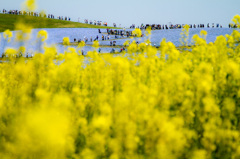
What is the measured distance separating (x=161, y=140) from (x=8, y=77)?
4100 millimetres

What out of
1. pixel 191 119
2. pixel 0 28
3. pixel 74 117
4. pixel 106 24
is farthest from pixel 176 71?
pixel 106 24

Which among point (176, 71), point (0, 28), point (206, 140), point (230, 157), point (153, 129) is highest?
point (0, 28)

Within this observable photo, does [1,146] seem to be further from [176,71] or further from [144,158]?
[176,71]

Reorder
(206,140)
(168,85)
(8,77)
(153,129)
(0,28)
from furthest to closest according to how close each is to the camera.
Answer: (0,28), (8,77), (168,85), (206,140), (153,129)

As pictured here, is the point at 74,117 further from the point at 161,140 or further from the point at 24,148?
the point at 161,140

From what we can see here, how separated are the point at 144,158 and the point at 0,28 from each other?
71052 millimetres

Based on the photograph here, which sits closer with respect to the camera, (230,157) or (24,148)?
(24,148)

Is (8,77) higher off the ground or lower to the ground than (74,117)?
higher

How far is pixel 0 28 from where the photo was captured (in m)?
63.0

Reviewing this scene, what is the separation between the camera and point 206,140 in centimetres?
255

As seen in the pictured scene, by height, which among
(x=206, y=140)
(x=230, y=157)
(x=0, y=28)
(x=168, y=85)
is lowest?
(x=230, y=157)

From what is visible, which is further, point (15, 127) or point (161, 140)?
point (15, 127)

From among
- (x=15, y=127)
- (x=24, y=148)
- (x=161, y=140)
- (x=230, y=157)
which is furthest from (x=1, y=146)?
(x=230, y=157)

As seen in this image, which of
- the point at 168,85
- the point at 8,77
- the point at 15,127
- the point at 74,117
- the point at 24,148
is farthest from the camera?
the point at 8,77
